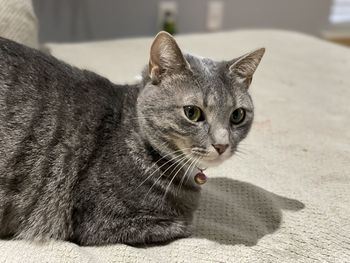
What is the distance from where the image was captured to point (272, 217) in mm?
1074

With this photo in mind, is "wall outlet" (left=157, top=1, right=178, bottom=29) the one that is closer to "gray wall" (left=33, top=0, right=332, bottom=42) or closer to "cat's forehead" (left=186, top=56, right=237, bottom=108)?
"gray wall" (left=33, top=0, right=332, bottom=42)

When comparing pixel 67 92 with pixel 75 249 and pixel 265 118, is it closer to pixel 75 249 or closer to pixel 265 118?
pixel 75 249

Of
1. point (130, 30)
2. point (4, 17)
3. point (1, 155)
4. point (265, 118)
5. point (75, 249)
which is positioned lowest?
point (130, 30)

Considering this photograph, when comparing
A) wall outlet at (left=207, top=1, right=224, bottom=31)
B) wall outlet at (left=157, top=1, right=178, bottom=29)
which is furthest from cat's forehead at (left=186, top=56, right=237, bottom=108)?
wall outlet at (left=207, top=1, right=224, bottom=31)

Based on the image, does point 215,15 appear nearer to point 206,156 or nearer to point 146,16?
point 146,16

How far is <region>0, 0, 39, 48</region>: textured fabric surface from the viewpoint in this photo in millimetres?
1317

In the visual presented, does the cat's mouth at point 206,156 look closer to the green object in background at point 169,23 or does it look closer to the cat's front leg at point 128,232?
the cat's front leg at point 128,232

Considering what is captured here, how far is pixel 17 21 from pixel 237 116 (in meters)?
0.73

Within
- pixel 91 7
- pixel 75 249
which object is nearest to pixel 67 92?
pixel 75 249

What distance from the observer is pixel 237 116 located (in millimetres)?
1023

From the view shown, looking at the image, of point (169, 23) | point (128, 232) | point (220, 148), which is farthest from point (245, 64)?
point (169, 23)

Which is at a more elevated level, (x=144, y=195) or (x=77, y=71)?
(x=77, y=71)

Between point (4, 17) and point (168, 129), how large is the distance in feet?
2.14

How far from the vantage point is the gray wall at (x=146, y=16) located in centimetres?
269
